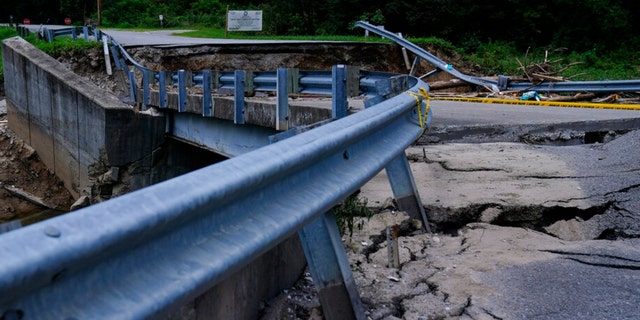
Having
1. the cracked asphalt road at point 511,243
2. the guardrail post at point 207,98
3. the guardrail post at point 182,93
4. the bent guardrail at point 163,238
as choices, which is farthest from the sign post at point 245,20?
the bent guardrail at point 163,238

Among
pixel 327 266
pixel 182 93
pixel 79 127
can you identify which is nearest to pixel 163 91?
pixel 182 93

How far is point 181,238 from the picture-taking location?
4.95 feet

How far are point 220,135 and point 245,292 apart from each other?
27.4ft

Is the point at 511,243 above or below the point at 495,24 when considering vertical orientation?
below

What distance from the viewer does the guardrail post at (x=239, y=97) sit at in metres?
9.23

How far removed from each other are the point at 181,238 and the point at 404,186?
290 centimetres

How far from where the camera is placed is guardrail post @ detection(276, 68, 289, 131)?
8312mm

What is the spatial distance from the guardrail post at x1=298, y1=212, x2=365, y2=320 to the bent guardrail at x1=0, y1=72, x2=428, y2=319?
1.11 feet

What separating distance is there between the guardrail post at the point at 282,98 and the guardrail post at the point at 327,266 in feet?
19.0

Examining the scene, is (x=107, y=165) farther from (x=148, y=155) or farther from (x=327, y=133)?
(x=327, y=133)

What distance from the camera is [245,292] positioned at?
97.8 inches

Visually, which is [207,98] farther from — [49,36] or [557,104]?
[49,36]

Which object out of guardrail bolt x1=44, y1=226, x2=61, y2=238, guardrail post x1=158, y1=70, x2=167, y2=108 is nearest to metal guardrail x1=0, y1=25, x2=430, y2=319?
guardrail bolt x1=44, y1=226, x2=61, y2=238

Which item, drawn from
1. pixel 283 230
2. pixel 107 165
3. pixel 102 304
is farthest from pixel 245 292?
pixel 107 165
